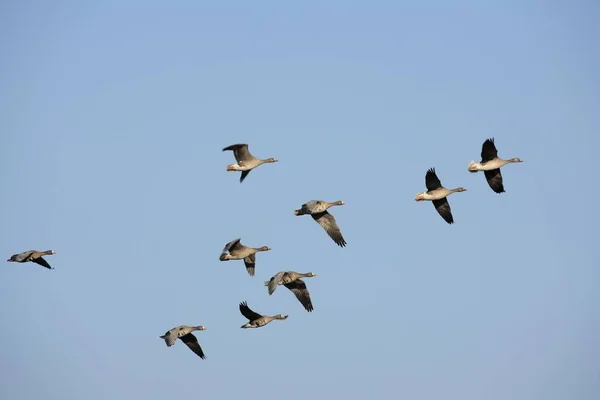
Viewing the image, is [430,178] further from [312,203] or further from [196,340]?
[196,340]

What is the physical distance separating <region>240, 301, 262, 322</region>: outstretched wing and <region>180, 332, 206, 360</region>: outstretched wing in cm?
247

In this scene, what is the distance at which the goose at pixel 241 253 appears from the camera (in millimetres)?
68875

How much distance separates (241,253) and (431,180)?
28.4 feet

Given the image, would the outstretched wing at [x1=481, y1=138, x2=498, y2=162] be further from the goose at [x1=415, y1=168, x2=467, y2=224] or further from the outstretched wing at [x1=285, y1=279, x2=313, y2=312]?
the outstretched wing at [x1=285, y1=279, x2=313, y2=312]

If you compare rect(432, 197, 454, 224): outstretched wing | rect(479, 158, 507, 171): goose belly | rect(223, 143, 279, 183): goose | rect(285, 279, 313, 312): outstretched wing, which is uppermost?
rect(223, 143, 279, 183): goose

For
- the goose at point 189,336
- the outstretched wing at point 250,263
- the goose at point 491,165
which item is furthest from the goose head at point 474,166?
the goose at point 189,336

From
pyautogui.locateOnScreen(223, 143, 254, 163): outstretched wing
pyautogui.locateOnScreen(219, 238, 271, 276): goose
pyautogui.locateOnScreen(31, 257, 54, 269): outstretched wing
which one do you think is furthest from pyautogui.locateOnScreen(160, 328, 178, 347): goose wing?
pyautogui.locateOnScreen(223, 143, 254, 163): outstretched wing

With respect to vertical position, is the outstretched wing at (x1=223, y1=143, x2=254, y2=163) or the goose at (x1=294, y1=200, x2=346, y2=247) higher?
the outstretched wing at (x1=223, y1=143, x2=254, y2=163)

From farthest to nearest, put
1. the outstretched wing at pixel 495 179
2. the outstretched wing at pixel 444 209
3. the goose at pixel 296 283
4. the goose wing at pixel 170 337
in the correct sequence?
the outstretched wing at pixel 444 209
the outstretched wing at pixel 495 179
the goose at pixel 296 283
the goose wing at pixel 170 337

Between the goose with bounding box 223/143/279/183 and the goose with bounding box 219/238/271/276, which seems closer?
the goose with bounding box 219/238/271/276

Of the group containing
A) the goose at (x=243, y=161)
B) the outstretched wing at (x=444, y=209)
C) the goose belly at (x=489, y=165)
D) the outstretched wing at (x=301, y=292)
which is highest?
the goose at (x=243, y=161)

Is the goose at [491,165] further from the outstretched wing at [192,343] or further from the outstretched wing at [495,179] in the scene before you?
the outstretched wing at [192,343]

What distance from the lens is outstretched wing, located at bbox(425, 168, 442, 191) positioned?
70.2 metres

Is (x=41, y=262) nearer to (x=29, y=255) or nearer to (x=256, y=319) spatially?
(x=29, y=255)
